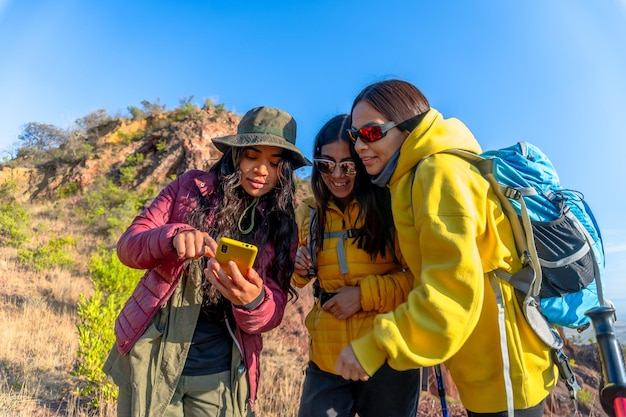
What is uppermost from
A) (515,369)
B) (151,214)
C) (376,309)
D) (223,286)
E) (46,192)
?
(46,192)

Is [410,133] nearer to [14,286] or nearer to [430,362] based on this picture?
[430,362]

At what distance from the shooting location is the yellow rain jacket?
1695mm

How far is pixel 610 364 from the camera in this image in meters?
0.99

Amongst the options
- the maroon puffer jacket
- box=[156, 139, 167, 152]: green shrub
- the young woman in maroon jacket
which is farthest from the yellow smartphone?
box=[156, 139, 167, 152]: green shrub

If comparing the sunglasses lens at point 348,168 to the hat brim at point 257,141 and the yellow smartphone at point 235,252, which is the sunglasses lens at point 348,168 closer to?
the hat brim at point 257,141

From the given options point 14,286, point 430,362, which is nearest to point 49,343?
point 14,286

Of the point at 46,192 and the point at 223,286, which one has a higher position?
the point at 46,192

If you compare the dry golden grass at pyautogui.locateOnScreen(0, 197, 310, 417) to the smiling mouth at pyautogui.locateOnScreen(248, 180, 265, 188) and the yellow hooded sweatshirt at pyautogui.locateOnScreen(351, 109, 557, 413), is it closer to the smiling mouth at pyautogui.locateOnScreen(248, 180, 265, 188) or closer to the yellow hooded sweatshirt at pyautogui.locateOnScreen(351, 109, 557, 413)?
the smiling mouth at pyautogui.locateOnScreen(248, 180, 265, 188)

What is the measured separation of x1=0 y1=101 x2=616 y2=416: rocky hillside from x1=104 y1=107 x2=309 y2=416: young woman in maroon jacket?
10165mm

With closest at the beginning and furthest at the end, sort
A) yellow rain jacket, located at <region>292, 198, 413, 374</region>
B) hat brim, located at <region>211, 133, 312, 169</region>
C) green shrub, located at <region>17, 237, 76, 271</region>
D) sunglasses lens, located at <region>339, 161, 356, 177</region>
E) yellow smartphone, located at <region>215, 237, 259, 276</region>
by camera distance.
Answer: yellow smartphone, located at <region>215, 237, 259, 276</region>, yellow rain jacket, located at <region>292, 198, 413, 374</region>, hat brim, located at <region>211, 133, 312, 169</region>, sunglasses lens, located at <region>339, 161, 356, 177</region>, green shrub, located at <region>17, 237, 76, 271</region>

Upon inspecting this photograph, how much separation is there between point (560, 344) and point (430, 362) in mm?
526

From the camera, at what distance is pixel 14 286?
7.39 meters

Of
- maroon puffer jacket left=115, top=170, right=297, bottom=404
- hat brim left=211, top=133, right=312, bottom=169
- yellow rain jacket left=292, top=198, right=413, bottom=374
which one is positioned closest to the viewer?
maroon puffer jacket left=115, top=170, right=297, bottom=404

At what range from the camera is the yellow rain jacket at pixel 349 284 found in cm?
170
